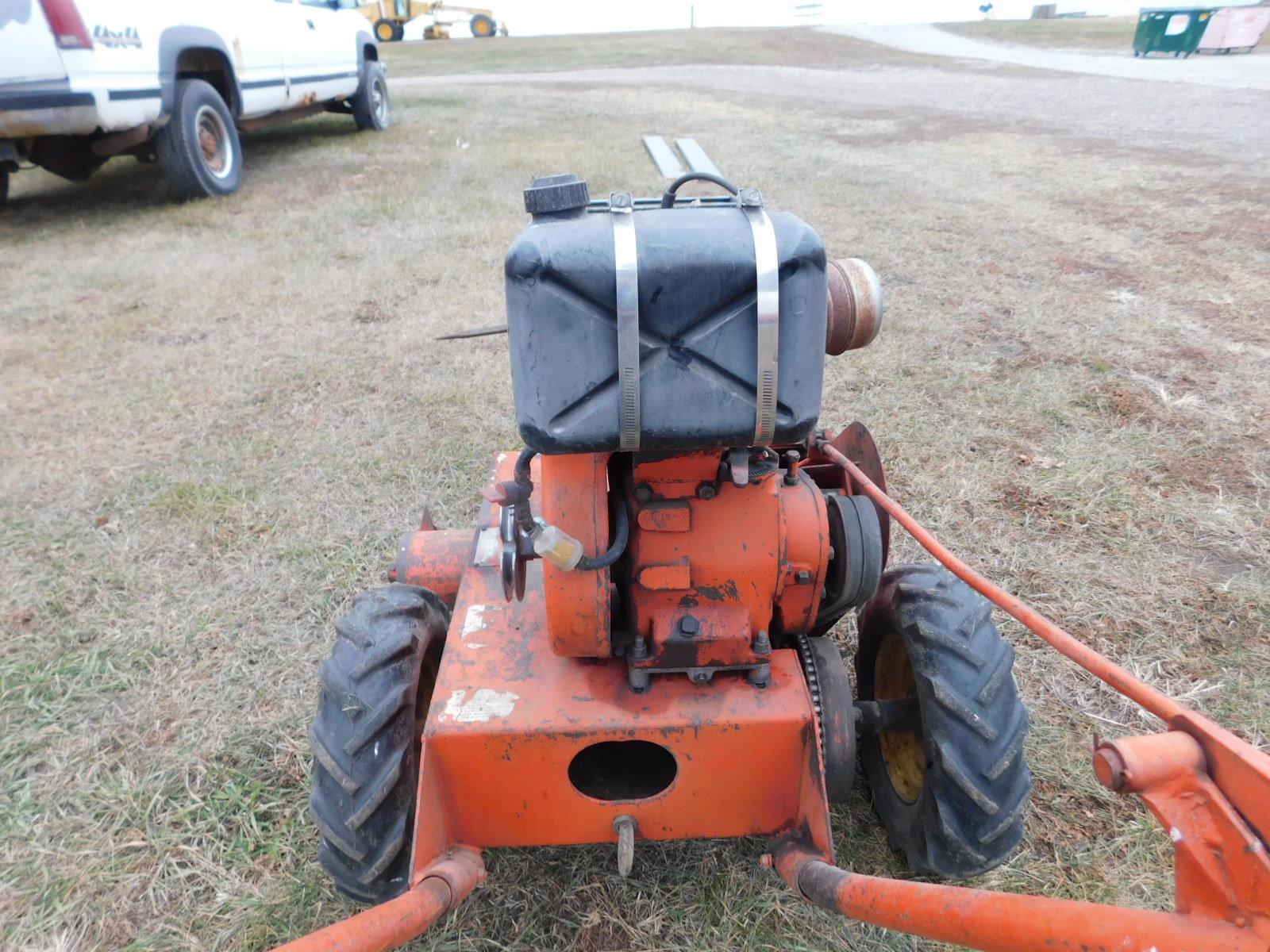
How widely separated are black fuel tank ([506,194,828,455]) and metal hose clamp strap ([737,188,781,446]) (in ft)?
0.04

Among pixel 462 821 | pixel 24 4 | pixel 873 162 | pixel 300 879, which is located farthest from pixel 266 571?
pixel 873 162

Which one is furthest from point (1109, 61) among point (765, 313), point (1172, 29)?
point (765, 313)

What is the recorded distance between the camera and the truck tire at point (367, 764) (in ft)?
5.63

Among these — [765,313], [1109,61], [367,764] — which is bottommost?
[367,764]

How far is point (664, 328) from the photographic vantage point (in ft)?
4.29

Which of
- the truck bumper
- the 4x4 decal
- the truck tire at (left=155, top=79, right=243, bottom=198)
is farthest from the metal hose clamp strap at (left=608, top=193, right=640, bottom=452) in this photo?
the truck tire at (left=155, top=79, right=243, bottom=198)

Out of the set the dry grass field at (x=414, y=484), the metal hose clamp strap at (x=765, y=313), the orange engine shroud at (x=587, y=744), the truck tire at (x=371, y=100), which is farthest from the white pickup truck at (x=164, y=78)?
the metal hose clamp strap at (x=765, y=313)

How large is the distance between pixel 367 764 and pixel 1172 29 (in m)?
23.8

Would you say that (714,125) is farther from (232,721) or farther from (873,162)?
(232,721)

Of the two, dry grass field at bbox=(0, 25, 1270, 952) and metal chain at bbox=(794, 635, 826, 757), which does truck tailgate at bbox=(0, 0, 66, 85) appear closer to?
dry grass field at bbox=(0, 25, 1270, 952)

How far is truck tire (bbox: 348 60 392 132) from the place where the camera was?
10367 millimetres

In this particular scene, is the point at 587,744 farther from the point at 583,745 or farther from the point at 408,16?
the point at 408,16

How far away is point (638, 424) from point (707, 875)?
4.14ft

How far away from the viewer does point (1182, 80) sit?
46.2 feet
